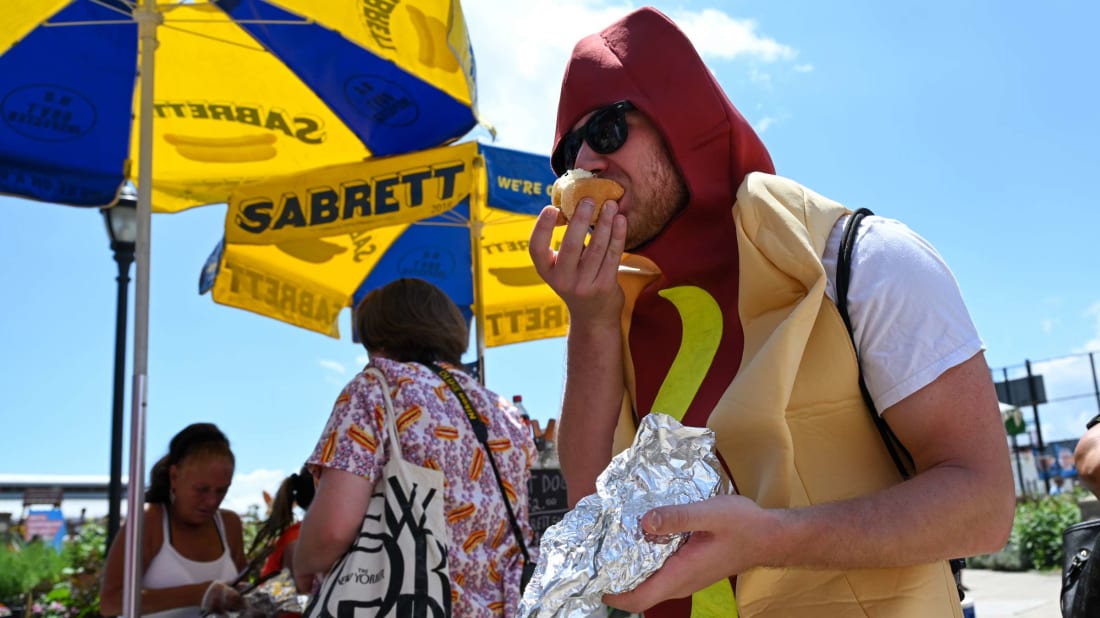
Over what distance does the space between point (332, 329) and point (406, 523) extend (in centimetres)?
352

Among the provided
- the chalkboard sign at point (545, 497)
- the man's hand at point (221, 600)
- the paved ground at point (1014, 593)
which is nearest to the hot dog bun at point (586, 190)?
the man's hand at point (221, 600)

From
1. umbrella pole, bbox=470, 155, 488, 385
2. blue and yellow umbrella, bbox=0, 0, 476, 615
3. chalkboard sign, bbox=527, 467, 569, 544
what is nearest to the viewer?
blue and yellow umbrella, bbox=0, 0, 476, 615

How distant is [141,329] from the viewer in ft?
12.0

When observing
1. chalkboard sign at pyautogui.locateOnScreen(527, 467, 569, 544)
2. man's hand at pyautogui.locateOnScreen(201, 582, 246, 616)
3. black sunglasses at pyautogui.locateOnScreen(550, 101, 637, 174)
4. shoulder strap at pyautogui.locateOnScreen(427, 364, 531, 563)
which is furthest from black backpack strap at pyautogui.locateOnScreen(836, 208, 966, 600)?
chalkboard sign at pyautogui.locateOnScreen(527, 467, 569, 544)

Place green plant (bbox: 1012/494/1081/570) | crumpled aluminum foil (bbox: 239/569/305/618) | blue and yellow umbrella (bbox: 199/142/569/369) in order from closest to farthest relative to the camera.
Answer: crumpled aluminum foil (bbox: 239/569/305/618) → blue and yellow umbrella (bbox: 199/142/569/369) → green plant (bbox: 1012/494/1081/570)

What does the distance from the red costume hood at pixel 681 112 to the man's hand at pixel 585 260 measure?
0.11 meters

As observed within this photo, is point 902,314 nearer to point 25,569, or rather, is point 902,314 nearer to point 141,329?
point 141,329

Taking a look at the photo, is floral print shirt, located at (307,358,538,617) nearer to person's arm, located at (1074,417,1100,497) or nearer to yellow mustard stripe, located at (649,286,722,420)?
yellow mustard stripe, located at (649,286,722,420)

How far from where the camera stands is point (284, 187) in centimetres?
418

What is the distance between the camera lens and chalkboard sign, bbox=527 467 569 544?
4.61m

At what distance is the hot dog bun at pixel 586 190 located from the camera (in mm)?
1476

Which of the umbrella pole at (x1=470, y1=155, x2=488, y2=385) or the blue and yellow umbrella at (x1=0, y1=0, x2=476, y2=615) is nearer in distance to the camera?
the blue and yellow umbrella at (x1=0, y1=0, x2=476, y2=615)

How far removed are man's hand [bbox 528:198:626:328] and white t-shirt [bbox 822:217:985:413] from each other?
37 cm

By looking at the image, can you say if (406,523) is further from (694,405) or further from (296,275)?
(296,275)
